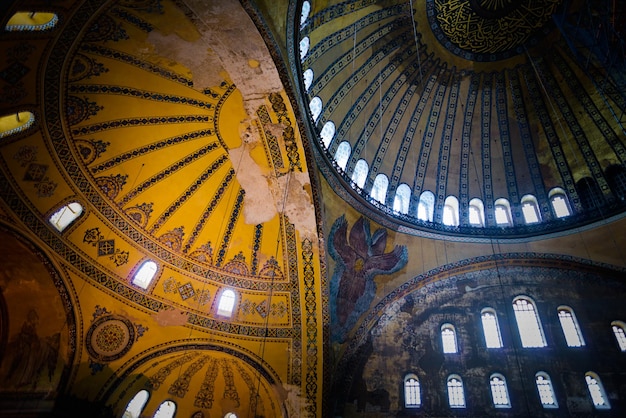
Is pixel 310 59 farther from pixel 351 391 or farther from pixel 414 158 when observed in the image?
pixel 351 391

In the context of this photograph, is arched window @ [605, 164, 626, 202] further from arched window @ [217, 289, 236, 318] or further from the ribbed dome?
arched window @ [217, 289, 236, 318]

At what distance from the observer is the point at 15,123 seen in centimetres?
773

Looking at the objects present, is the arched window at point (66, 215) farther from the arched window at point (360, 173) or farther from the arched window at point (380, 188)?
the arched window at point (380, 188)

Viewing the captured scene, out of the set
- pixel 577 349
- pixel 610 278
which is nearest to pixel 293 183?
pixel 577 349

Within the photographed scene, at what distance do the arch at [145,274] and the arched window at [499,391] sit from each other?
32.4 feet

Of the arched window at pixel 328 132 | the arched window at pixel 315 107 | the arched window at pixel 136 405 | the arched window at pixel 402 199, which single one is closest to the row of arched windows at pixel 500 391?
the arched window at pixel 402 199

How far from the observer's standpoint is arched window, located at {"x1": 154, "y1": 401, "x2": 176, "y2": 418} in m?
10.7

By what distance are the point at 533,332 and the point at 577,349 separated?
3.57 ft

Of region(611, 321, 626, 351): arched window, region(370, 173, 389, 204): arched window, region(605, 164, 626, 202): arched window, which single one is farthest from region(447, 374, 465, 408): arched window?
region(605, 164, 626, 202): arched window

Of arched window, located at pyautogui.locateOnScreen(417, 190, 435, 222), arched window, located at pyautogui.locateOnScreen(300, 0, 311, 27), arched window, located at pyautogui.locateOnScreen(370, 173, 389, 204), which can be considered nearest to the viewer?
arched window, located at pyautogui.locateOnScreen(300, 0, 311, 27)

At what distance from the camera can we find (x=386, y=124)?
12.4 m

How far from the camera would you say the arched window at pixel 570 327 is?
1035 centimetres

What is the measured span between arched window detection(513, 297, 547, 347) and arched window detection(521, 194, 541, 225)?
275cm

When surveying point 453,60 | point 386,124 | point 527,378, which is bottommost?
point 527,378
